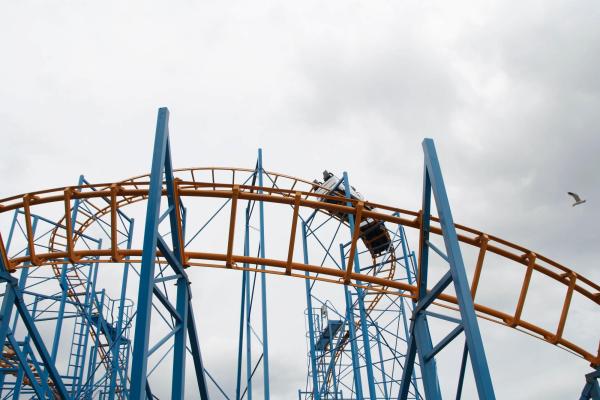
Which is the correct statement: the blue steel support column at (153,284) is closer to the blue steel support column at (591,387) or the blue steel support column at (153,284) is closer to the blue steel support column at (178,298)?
the blue steel support column at (178,298)

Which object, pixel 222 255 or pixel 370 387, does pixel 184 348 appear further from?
pixel 370 387

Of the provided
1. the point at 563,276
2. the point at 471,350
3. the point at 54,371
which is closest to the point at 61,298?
the point at 54,371

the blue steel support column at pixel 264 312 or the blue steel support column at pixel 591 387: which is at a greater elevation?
the blue steel support column at pixel 264 312

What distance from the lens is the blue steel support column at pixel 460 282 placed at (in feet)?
16.5

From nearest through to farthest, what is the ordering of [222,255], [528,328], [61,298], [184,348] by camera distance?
[184,348] < [222,255] < [528,328] < [61,298]

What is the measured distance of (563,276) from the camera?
9.64 meters

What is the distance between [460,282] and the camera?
18.5ft

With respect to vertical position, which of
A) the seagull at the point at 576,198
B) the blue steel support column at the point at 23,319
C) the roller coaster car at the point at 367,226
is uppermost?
the roller coaster car at the point at 367,226

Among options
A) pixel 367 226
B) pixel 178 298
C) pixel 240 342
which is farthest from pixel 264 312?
pixel 367 226

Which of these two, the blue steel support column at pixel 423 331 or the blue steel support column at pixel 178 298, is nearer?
the blue steel support column at pixel 178 298

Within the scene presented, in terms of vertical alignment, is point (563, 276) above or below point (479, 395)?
above

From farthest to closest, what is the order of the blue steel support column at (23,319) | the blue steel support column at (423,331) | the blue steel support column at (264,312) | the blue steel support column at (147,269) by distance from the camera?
1. the blue steel support column at (264,312)
2. the blue steel support column at (23,319)
3. the blue steel support column at (423,331)
4. the blue steel support column at (147,269)

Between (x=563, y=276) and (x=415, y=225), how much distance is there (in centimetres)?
409

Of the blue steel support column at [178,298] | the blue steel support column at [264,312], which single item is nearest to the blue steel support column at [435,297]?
the blue steel support column at [264,312]
